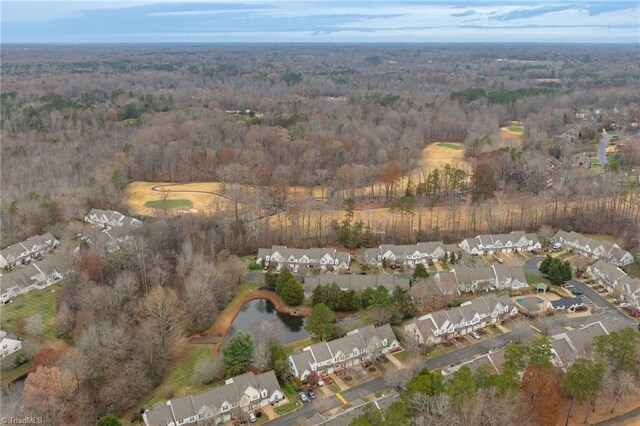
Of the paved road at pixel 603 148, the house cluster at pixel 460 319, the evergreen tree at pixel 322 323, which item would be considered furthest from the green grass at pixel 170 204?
the paved road at pixel 603 148

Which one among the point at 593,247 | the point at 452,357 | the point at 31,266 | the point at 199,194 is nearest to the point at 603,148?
the point at 593,247

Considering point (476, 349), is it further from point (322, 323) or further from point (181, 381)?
point (181, 381)

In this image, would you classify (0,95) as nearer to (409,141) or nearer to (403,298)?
(409,141)

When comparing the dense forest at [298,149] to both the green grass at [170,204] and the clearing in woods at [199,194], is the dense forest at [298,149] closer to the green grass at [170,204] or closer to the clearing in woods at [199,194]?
the clearing in woods at [199,194]

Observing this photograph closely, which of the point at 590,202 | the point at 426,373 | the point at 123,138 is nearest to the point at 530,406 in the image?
the point at 426,373

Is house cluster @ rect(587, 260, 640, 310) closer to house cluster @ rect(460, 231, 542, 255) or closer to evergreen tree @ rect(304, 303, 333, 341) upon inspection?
house cluster @ rect(460, 231, 542, 255)
